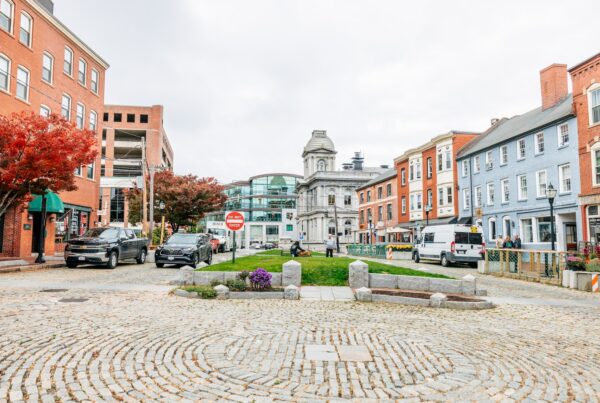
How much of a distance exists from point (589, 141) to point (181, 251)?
22232 millimetres

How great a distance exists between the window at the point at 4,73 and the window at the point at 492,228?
3253 centimetres

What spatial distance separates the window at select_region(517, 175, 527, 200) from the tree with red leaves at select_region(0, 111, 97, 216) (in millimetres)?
26812

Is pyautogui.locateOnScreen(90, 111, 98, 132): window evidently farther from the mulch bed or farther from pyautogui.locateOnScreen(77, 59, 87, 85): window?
the mulch bed

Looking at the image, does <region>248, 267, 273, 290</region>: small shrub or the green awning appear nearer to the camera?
<region>248, 267, 273, 290</region>: small shrub

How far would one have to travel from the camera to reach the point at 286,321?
8.04 m

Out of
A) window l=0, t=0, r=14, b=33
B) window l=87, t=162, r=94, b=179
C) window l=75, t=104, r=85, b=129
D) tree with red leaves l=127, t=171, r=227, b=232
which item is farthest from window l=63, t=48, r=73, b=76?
tree with red leaves l=127, t=171, r=227, b=232

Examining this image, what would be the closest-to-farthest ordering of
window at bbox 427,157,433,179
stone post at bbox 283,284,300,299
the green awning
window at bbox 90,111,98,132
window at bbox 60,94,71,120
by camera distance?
stone post at bbox 283,284,300,299 < the green awning < window at bbox 60,94,71,120 < window at bbox 90,111,98,132 < window at bbox 427,157,433,179

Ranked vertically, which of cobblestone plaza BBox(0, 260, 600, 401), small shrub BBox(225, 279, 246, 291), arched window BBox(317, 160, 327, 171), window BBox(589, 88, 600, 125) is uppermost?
arched window BBox(317, 160, 327, 171)

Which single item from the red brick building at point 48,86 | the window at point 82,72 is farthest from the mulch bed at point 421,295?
the window at point 82,72

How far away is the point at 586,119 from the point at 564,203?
491cm

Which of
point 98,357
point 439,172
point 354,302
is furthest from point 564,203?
point 98,357

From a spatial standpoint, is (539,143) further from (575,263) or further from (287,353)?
(287,353)

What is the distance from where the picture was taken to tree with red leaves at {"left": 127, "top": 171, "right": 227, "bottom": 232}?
130 feet

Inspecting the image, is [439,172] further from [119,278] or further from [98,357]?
[98,357]
